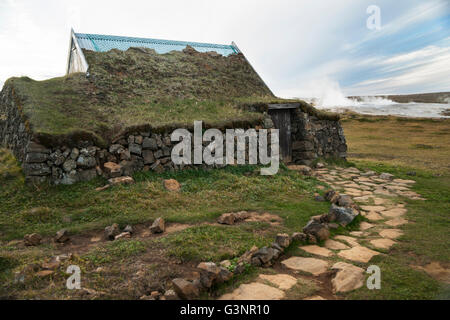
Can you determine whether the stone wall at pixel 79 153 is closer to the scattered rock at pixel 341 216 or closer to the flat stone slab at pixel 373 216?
the scattered rock at pixel 341 216

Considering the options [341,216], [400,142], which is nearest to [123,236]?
[341,216]

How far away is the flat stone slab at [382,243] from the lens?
Result: 429 centimetres

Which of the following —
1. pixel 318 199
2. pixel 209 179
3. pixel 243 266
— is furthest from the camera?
pixel 209 179

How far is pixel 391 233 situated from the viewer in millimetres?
4855

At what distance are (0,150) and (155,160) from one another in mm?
5709

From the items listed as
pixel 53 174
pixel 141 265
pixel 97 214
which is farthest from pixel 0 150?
pixel 141 265

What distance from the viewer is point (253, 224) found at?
515 cm

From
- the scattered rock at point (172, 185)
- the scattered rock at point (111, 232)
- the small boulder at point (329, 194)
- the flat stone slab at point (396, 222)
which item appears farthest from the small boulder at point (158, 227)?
the flat stone slab at point (396, 222)

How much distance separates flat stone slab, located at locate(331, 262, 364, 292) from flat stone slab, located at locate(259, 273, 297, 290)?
0.45 meters

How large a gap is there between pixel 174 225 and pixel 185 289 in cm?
249

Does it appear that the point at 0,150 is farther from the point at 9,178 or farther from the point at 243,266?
the point at 243,266

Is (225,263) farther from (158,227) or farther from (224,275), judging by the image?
(158,227)

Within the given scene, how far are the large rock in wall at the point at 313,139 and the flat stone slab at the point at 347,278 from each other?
27.9ft
